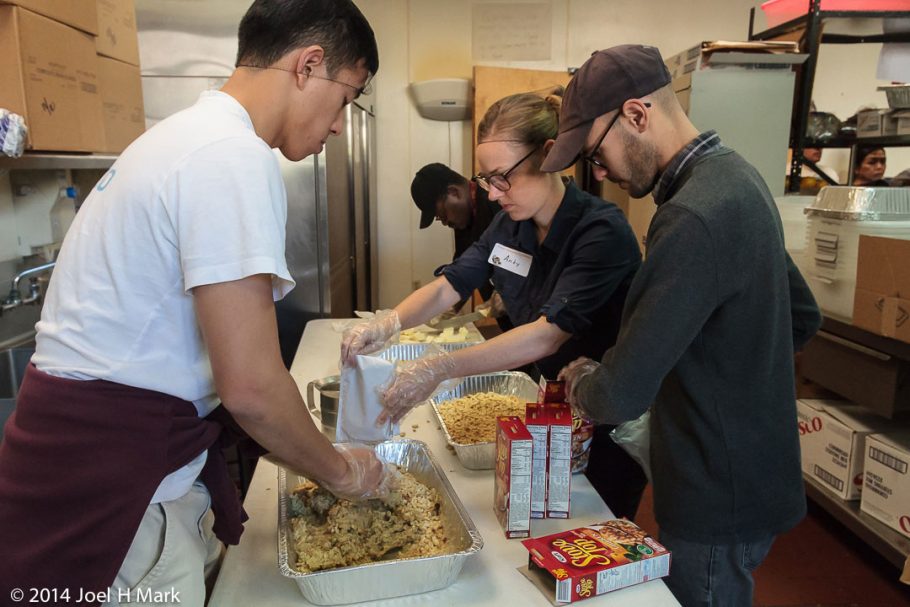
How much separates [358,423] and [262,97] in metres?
0.66

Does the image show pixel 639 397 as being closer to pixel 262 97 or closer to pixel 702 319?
pixel 702 319

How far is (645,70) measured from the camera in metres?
1.08

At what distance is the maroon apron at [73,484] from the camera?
0.75m

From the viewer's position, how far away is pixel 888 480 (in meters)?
1.99

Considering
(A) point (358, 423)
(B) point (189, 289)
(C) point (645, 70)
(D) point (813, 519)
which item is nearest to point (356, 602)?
(A) point (358, 423)

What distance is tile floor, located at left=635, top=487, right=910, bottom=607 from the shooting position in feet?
6.94

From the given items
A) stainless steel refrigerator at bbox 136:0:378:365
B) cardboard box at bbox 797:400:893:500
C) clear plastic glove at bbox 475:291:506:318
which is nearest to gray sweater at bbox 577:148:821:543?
cardboard box at bbox 797:400:893:500

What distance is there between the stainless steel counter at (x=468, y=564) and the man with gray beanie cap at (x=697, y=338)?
0.19m

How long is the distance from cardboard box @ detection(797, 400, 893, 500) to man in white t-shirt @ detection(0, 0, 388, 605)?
2100mm

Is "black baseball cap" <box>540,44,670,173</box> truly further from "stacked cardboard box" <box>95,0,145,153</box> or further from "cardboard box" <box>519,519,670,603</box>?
"stacked cardboard box" <box>95,0,145,153</box>

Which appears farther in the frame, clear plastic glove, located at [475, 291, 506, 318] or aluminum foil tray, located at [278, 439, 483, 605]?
clear plastic glove, located at [475, 291, 506, 318]

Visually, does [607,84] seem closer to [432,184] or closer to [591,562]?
[591,562]

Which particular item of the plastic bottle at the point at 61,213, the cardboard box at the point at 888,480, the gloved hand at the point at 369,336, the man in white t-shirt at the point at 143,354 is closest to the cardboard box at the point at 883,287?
the cardboard box at the point at 888,480

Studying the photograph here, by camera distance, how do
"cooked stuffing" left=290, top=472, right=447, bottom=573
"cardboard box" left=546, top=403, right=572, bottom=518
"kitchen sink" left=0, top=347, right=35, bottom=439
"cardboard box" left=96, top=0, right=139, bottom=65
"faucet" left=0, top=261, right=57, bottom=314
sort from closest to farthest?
"cooked stuffing" left=290, top=472, right=447, bottom=573 → "cardboard box" left=546, top=403, right=572, bottom=518 → "kitchen sink" left=0, top=347, right=35, bottom=439 → "faucet" left=0, top=261, right=57, bottom=314 → "cardboard box" left=96, top=0, right=139, bottom=65
